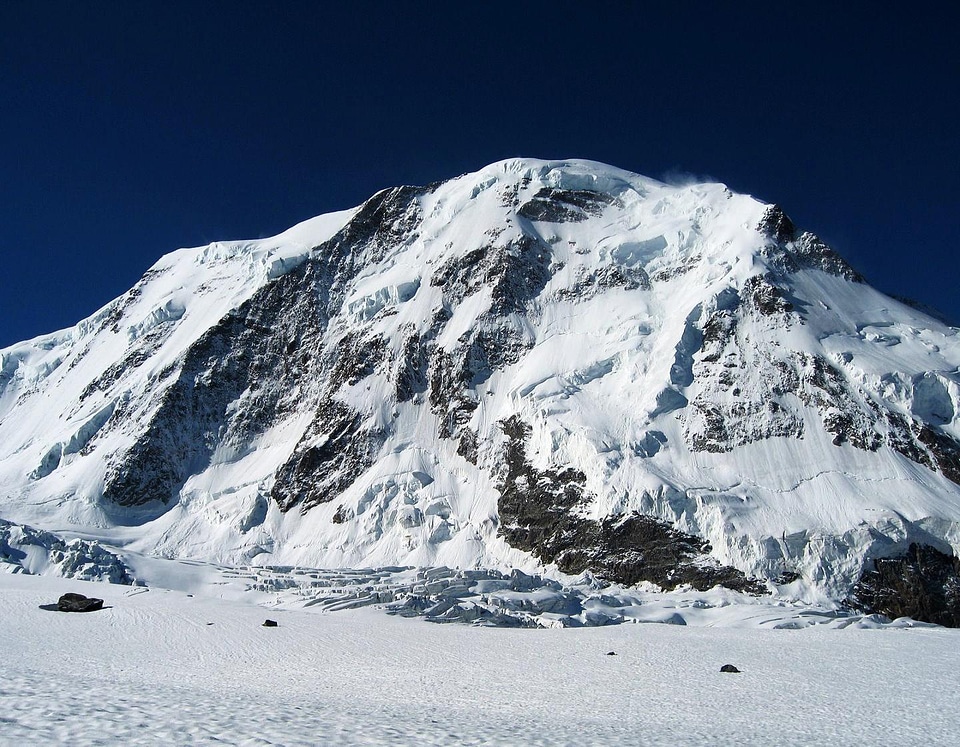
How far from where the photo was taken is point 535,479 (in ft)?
209

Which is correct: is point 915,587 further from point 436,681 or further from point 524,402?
point 436,681

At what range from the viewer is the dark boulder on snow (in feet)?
97.5

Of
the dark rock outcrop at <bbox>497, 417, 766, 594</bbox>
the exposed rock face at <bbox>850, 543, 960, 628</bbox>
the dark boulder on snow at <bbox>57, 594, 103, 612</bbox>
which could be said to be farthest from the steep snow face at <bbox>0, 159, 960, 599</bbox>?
the dark boulder on snow at <bbox>57, 594, 103, 612</bbox>

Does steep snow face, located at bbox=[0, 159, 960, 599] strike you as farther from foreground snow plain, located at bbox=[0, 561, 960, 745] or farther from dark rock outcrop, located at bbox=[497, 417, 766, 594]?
foreground snow plain, located at bbox=[0, 561, 960, 745]

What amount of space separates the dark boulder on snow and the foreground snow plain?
93cm

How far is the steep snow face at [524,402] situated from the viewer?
55.6 metres

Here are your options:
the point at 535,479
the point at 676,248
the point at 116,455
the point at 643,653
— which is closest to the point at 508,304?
the point at 676,248

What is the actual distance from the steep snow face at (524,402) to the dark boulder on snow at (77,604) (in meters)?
33.5

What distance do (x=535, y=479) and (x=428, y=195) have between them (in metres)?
59.1

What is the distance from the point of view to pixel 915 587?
1900 inches

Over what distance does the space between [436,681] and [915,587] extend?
1635 inches

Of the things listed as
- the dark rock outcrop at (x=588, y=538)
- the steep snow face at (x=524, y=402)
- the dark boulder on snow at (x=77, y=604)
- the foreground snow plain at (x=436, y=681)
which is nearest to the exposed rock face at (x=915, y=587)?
the steep snow face at (x=524, y=402)

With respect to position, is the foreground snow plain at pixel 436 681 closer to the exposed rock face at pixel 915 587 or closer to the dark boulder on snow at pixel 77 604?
the dark boulder on snow at pixel 77 604

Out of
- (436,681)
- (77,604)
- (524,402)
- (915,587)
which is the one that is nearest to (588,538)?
(524,402)
